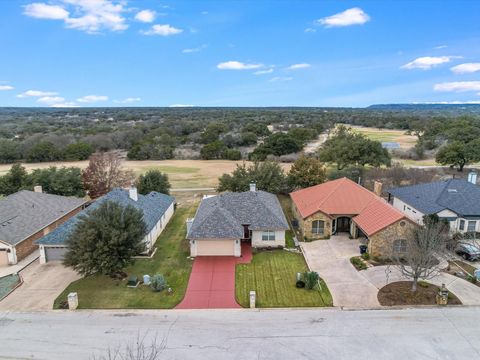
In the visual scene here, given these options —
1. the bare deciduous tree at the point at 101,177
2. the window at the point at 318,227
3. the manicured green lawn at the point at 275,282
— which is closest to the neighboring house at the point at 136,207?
the manicured green lawn at the point at 275,282

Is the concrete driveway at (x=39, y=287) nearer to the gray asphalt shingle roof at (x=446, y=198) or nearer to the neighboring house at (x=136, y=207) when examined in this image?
the neighboring house at (x=136, y=207)

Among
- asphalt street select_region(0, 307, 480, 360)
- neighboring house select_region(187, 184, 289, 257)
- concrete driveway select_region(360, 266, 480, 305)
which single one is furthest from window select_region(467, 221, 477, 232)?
neighboring house select_region(187, 184, 289, 257)

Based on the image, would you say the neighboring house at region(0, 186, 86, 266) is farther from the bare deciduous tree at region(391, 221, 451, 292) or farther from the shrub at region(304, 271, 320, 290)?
the bare deciduous tree at region(391, 221, 451, 292)

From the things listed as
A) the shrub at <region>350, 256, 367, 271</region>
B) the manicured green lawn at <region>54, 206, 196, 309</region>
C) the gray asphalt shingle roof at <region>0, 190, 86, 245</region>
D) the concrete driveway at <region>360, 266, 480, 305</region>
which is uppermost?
the gray asphalt shingle roof at <region>0, 190, 86, 245</region>

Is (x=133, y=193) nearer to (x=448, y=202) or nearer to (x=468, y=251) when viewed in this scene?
(x=468, y=251)

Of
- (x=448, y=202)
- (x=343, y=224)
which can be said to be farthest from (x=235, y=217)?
(x=448, y=202)
